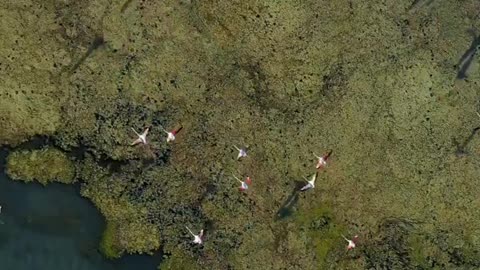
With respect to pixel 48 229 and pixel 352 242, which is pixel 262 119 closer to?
pixel 352 242

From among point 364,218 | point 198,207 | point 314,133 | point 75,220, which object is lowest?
point 75,220

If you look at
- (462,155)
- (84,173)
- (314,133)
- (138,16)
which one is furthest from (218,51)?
(462,155)

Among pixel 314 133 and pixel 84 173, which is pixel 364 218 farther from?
pixel 84 173

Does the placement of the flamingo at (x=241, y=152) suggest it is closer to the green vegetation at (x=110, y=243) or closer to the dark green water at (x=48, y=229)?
the green vegetation at (x=110, y=243)

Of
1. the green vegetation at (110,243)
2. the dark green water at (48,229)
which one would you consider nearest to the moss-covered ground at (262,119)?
the green vegetation at (110,243)

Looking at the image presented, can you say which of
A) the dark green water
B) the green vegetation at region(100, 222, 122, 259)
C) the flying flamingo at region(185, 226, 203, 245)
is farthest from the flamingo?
the dark green water

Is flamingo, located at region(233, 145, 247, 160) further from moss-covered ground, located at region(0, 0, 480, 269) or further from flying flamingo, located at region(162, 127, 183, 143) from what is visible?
flying flamingo, located at region(162, 127, 183, 143)

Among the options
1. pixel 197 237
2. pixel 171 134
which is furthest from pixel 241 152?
pixel 197 237
